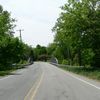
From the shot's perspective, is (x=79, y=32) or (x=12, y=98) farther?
(x=79, y=32)

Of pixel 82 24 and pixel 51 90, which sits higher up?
pixel 82 24

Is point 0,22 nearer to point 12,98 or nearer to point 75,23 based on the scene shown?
point 75,23

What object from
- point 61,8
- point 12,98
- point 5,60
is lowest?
point 12,98

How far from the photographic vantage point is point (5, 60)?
85.6 m

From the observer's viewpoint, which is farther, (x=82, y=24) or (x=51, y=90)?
(x=82, y=24)

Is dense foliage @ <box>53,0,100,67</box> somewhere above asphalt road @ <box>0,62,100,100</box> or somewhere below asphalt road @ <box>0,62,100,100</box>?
above

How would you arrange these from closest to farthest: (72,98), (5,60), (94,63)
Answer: (72,98) < (94,63) < (5,60)

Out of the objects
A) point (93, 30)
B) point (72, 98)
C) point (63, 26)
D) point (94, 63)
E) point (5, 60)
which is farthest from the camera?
point (5, 60)

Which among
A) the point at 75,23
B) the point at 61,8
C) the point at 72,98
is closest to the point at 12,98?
the point at 72,98

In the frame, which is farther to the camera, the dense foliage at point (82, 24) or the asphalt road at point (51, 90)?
the dense foliage at point (82, 24)

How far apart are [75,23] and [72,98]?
37629mm

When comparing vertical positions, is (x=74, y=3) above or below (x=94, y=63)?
above

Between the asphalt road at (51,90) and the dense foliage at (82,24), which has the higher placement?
the dense foliage at (82,24)

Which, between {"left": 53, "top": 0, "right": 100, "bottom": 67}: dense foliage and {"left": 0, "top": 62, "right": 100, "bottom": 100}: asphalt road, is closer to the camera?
{"left": 0, "top": 62, "right": 100, "bottom": 100}: asphalt road
